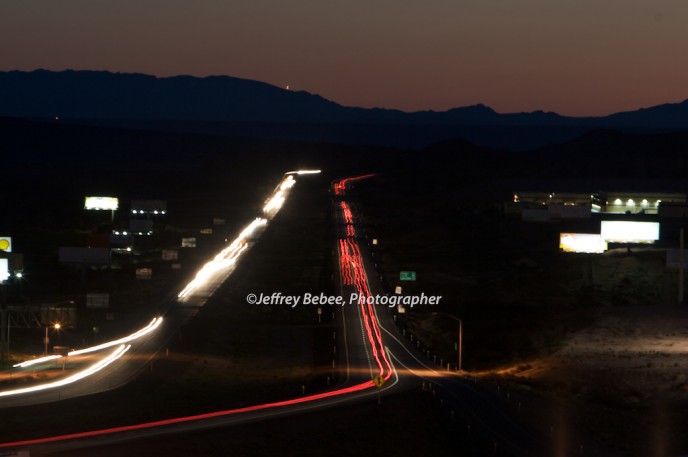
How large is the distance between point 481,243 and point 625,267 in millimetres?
24513

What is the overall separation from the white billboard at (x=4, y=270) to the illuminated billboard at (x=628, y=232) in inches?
2260

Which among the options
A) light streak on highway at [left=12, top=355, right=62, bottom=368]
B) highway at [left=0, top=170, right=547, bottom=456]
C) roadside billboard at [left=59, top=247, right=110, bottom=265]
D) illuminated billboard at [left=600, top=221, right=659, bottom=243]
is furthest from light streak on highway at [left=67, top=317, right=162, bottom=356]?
illuminated billboard at [left=600, top=221, right=659, bottom=243]

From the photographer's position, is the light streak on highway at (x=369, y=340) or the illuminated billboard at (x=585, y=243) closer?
the light streak on highway at (x=369, y=340)

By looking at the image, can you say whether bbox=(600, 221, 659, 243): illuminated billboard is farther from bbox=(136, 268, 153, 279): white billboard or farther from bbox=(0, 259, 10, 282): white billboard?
bbox=(0, 259, 10, 282): white billboard

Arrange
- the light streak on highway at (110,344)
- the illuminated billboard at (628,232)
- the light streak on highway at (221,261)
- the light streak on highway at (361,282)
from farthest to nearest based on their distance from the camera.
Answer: the illuminated billboard at (628,232), the light streak on highway at (221,261), the light streak on highway at (361,282), the light streak on highway at (110,344)

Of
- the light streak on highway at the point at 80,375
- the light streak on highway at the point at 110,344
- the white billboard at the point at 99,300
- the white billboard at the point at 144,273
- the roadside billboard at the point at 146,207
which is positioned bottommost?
the light streak on highway at the point at 80,375

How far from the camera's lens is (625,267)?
95.6 m

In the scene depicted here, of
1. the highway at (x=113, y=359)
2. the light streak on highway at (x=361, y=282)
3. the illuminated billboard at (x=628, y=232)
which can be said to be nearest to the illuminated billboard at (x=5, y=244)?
the highway at (x=113, y=359)

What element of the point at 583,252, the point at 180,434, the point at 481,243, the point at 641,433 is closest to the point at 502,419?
the point at 641,433

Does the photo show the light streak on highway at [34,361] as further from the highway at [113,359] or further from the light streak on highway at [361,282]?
the light streak on highway at [361,282]

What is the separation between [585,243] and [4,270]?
54480mm

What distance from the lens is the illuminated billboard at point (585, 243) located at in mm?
104188

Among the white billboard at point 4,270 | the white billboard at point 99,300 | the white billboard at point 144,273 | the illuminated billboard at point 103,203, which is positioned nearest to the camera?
the white billboard at point 4,270

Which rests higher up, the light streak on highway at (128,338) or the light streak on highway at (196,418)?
the light streak on highway at (128,338)
